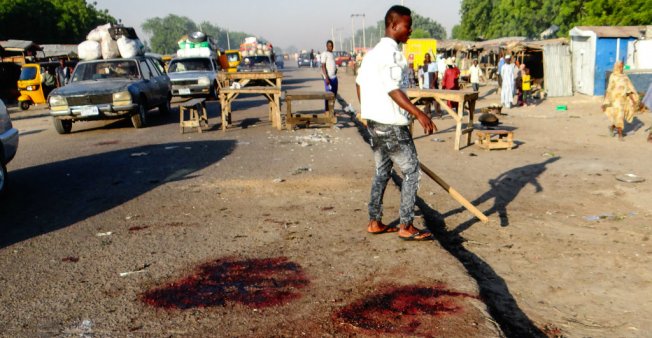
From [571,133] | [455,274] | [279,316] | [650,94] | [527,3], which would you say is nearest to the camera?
[279,316]

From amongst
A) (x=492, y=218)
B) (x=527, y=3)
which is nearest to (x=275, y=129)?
(x=492, y=218)

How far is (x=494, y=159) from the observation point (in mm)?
8297

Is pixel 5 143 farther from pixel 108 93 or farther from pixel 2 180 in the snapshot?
pixel 108 93

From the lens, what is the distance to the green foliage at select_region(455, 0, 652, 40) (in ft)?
97.3

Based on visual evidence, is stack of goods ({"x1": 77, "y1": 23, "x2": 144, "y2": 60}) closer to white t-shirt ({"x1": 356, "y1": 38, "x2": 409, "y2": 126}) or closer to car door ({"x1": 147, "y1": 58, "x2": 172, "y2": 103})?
car door ({"x1": 147, "y1": 58, "x2": 172, "y2": 103})

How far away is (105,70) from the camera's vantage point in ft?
42.3

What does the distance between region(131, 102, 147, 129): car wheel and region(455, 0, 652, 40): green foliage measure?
94.3ft

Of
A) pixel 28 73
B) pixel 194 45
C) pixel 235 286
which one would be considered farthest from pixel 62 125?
pixel 194 45

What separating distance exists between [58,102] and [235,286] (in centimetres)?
1017

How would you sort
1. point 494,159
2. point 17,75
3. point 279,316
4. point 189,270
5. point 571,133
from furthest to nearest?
point 17,75 < point 571,133 < point 494,159 < point 189,270 < point 279,316

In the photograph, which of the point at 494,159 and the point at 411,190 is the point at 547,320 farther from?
the point at 494,159

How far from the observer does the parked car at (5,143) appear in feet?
21.7

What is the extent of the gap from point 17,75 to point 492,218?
2812cm

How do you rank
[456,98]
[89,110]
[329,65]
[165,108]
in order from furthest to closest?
[165,108] → [329,65] → [89,110] → [456,98]
